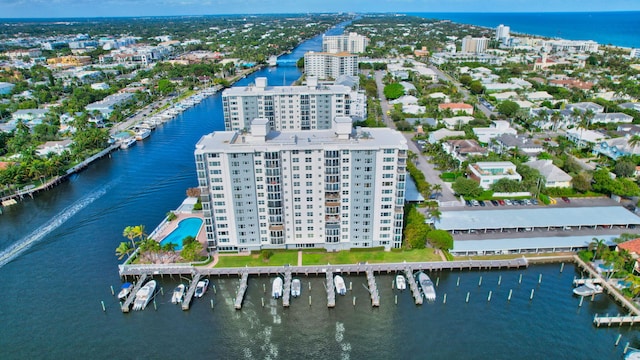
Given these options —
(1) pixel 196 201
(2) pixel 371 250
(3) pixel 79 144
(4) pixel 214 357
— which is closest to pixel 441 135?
(2) pixel 371 250

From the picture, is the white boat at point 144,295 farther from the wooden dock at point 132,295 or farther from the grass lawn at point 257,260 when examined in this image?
the grass lawn at point 257,260

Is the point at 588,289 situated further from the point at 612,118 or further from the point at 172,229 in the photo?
the point at 612,118

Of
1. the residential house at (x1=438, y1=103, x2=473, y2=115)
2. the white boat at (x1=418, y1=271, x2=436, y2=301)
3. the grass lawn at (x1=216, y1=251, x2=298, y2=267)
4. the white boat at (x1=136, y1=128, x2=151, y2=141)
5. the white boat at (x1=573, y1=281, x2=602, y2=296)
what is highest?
the residential house at (x1=438, y1=103, x2=473, y2=115)

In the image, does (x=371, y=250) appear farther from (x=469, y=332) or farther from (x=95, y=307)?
(x=95, y=307)

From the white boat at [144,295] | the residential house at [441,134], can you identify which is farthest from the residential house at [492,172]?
the white boat at [144,295]

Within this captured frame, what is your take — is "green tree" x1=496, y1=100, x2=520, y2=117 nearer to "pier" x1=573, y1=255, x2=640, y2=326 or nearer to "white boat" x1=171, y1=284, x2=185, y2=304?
"pier" x1=573, y1=255, x2=640, y2=326

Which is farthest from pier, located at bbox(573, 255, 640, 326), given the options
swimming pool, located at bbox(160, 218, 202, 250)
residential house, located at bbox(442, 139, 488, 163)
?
swimming pool, located at bbox(160, 218, 202, 250)
